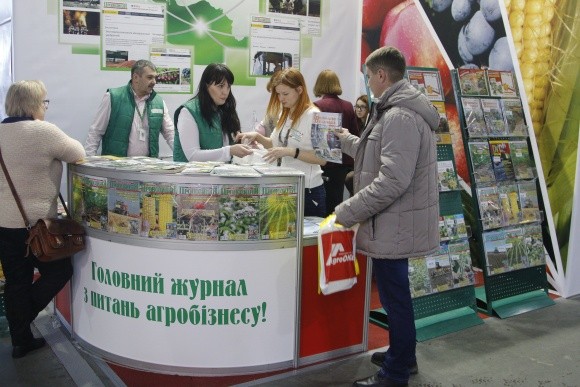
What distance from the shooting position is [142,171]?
2902 millimetres

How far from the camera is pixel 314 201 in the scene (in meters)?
3.68

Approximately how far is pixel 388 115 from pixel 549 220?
101 inches

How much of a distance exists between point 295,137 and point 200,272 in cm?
105

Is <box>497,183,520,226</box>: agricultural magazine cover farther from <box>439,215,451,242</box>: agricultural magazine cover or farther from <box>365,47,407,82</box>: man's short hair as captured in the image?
<box>365,47,407,82</box>: man's short hair

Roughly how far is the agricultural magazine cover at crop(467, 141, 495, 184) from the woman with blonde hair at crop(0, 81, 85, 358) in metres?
2.48

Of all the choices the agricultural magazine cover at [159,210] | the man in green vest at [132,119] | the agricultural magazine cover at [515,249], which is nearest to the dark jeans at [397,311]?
the agricultural magazine cover at [159,210]

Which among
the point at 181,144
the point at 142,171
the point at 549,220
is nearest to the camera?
the point at 142,171

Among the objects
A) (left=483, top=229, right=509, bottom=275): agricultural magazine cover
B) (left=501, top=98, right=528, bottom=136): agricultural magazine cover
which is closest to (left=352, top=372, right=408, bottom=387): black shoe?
(left=483, top=229, right=509, bottom=275): agricultural magazine cover

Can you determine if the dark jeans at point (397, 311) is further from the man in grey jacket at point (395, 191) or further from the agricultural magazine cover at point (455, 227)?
the agricultural magazine cover at point (455, 227)

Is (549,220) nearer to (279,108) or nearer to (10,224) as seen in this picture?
(279,108)

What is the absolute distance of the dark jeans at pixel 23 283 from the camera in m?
3.16

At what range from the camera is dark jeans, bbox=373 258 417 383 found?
285 centimetres

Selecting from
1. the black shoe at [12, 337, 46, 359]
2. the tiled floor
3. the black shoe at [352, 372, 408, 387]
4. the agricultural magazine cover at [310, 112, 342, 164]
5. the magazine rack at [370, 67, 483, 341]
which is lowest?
the tiled floor

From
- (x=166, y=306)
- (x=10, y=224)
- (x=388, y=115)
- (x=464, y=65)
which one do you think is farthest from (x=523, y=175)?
(x=10, y=224)
